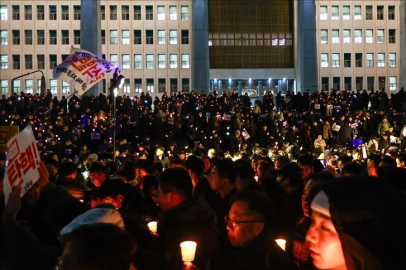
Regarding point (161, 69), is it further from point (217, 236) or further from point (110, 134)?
point (217, 236)

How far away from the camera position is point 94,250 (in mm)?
2115

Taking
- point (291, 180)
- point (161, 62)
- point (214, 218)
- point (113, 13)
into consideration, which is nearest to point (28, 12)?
point (113, 13)

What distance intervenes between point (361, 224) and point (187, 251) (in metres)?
1.97

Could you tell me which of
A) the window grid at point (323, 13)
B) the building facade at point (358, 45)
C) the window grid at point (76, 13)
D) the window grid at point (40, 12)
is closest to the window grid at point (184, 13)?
the window grid at point (76, 13)

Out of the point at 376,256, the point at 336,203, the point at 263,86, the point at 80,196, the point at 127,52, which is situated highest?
the point at 127,52

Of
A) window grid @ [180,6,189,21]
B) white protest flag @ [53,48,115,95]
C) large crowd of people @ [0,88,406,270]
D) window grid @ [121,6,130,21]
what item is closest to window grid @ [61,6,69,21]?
window grid @ [121,6,130,21]

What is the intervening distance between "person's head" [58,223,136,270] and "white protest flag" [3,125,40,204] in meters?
1.65

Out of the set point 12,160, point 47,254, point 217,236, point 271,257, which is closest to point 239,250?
point 271,257

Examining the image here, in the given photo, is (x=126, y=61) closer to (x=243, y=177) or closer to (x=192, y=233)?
(x=243, y=177)

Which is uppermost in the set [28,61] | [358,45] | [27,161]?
[358,45]

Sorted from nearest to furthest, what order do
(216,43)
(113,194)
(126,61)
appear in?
(113,194) → (216,43) → (126,61)

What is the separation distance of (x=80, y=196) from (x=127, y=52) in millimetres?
57610

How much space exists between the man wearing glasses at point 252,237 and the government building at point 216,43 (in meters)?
57.3

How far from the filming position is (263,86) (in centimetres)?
6275
